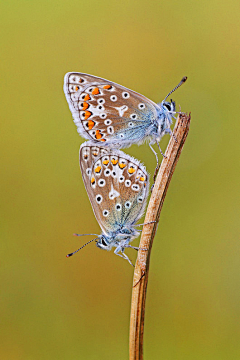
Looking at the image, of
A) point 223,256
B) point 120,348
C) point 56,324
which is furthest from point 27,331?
point 223,256

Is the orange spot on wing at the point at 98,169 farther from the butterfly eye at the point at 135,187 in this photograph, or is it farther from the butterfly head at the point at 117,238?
the butterfly head at the point at 117,238

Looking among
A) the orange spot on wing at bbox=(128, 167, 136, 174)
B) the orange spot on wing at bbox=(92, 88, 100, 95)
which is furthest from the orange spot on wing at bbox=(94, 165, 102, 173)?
the orange spot on wing at bbox=(92, 88, 100, 95)

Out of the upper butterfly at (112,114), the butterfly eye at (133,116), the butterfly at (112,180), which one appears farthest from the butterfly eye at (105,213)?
the butterfly eye at (133,116)

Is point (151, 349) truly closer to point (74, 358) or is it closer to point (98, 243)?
point (74, 358)

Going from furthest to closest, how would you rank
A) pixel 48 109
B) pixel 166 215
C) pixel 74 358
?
pixel 48 109 → pixel 166 215 → pixel 74 358

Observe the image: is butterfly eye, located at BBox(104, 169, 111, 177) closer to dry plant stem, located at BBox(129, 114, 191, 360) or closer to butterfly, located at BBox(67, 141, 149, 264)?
butterfly, located at BBox(67, 141, 149, 264)

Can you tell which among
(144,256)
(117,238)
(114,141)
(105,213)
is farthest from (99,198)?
(144,256)
